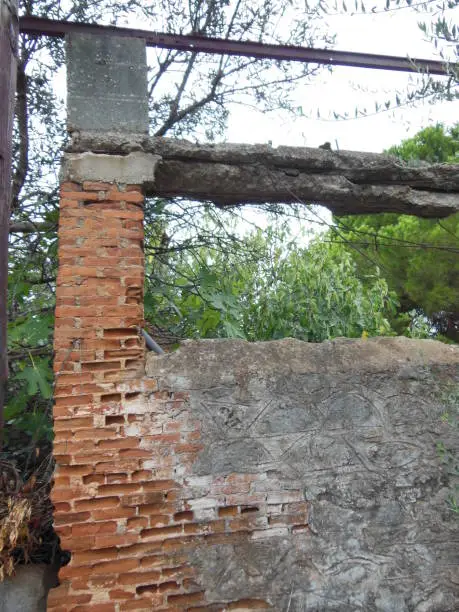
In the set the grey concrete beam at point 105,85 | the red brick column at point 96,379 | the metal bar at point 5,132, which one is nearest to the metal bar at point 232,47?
the grey concrete beam at point 105,85

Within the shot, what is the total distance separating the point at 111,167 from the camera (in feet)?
10.8

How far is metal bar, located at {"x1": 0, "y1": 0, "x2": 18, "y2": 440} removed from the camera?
3164 mm

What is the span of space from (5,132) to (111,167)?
65cm

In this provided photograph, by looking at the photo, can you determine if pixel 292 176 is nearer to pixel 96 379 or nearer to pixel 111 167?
pixel 111 167

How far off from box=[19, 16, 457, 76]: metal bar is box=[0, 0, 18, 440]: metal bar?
0.32 metres

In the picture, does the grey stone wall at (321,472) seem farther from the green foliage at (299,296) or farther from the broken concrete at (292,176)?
the green foliage at (299,296)

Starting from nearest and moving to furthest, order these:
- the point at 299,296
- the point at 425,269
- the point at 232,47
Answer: the point at 232,47, the point at 299,296, the point at 425,269

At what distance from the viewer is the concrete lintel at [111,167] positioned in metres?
3.25

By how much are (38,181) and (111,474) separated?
360 cm

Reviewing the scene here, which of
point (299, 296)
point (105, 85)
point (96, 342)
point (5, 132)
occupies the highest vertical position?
point (105, 85)

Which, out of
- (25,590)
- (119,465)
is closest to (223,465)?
(119,465)

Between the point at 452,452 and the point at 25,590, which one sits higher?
the point at 452,452

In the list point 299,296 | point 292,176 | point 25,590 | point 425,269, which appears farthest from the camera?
point 425,269

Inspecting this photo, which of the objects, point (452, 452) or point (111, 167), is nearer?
point (111, 167)
